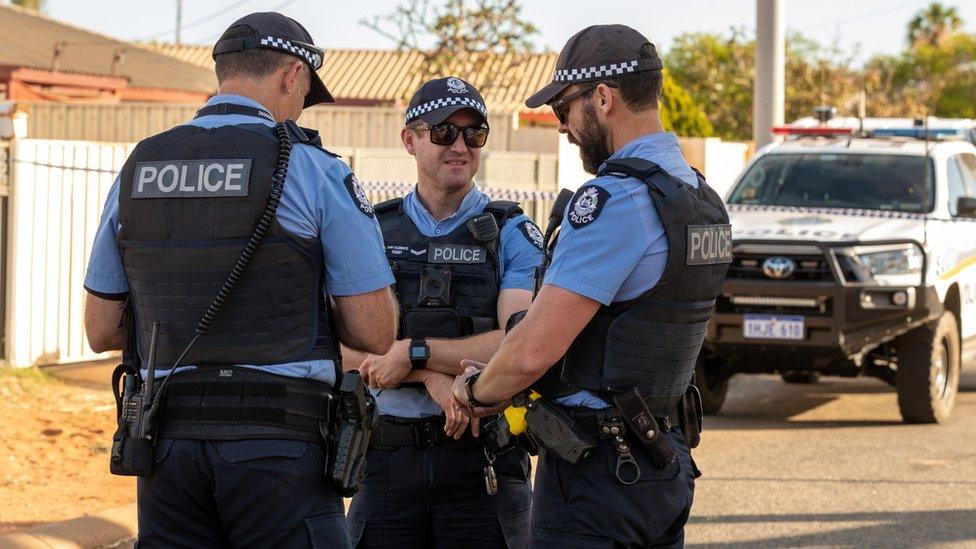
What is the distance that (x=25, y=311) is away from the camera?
10953 millimetres

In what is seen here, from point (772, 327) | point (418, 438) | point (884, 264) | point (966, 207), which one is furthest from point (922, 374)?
point (418, 438)

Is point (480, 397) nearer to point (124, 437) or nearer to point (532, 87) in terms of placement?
point (124, 437)

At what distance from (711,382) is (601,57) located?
7062mm

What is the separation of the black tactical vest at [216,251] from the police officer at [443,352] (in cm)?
88

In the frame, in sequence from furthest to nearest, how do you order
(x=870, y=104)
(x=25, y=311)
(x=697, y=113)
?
(x=870, y=104)
(x=697, y=113)
(x=25, y=311)

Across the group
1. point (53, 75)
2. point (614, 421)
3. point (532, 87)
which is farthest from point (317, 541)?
point (532, 87)

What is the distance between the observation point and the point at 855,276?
946cm

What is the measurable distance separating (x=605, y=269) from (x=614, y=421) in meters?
0.39

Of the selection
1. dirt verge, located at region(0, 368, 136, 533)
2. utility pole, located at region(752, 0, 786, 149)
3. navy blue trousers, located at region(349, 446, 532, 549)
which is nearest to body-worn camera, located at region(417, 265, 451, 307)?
navy blue trousers, located at region(349, 446, 532, 549)

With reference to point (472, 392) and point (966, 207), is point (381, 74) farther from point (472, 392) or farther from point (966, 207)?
Result: point (472, 392)

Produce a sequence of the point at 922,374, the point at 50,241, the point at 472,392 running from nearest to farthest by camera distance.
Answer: the point at 472,392
the point at 922,374
the point at 50,241

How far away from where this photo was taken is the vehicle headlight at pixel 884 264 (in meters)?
9.47

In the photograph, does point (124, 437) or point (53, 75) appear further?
point (53, 75)

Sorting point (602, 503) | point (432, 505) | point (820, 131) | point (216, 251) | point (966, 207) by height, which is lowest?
point (432, 505)
